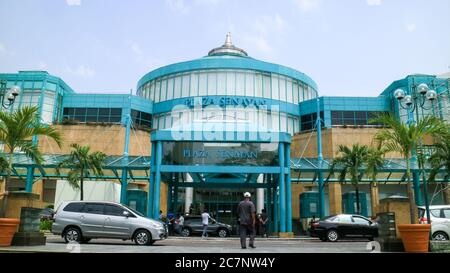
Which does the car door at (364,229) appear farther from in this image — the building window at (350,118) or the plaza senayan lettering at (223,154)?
the building window at (350,118)

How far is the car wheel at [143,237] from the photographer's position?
13.8 m

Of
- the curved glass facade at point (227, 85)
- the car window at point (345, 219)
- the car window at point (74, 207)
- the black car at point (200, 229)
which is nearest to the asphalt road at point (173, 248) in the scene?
the car window at point (74, 207)

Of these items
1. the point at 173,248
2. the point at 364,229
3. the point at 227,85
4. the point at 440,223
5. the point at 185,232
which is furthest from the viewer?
the point at 227,85

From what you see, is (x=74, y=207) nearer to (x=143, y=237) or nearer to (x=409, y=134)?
(x=143, y=237)

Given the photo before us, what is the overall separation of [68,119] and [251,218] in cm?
3664

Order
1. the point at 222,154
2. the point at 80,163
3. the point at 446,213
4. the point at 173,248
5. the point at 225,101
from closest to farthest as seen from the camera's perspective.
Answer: the point at 173,248, the point at 446,213, the point at 222,154, the point at 80,163, the point at 225,101

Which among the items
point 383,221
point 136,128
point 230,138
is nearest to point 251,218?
point 383,221

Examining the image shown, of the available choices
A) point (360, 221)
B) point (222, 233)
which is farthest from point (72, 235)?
point (360, 221)

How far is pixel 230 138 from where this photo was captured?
22.5m

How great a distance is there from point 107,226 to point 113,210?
2.00 feet

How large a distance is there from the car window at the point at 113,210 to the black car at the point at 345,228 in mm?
9969

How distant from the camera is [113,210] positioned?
14.1 meters
